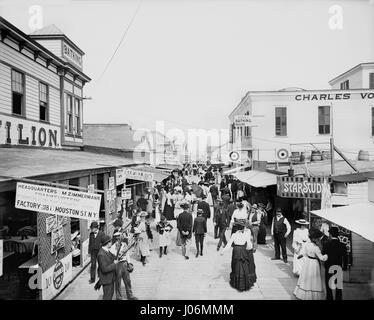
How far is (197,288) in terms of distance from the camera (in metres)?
7.51

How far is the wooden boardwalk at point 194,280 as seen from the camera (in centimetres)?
720

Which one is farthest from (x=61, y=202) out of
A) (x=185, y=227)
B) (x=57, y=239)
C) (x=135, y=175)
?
(x=135, y=175)

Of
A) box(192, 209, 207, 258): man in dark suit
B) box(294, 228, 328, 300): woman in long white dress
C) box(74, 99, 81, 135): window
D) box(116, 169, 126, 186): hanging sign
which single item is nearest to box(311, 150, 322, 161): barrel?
box(192, 209, 207, 258): man in dark suit

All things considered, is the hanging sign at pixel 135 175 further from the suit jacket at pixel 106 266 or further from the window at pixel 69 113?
the suit jacket at pixel 106 266

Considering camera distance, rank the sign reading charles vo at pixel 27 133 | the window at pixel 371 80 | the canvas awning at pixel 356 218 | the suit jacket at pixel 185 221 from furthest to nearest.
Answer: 1. the window at pixel 371 80
2. the sign reading charles vo at pixel 27 133
3. the suit jacket at pixel 185 221
4. the canvas awning at pixel 356 218

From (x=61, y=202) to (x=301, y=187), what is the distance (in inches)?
254

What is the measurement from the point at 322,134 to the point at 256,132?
4.45 meters

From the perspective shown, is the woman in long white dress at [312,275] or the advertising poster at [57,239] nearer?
the woman in long white dress at [312,275]

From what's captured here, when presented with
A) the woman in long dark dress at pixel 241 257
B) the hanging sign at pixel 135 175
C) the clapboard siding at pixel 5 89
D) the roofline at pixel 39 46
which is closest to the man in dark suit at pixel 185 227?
the woman in long dark dress at pixel 241 257

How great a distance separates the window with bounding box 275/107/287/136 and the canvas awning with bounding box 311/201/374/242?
16.1m

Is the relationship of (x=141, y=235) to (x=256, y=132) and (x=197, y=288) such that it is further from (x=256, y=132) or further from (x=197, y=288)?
(x=256, y=132)

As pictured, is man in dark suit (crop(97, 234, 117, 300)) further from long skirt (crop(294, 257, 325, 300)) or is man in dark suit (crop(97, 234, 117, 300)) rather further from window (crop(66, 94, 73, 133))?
window (crop(66, 94, 73, 133))

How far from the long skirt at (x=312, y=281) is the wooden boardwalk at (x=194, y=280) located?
48 centimetres
